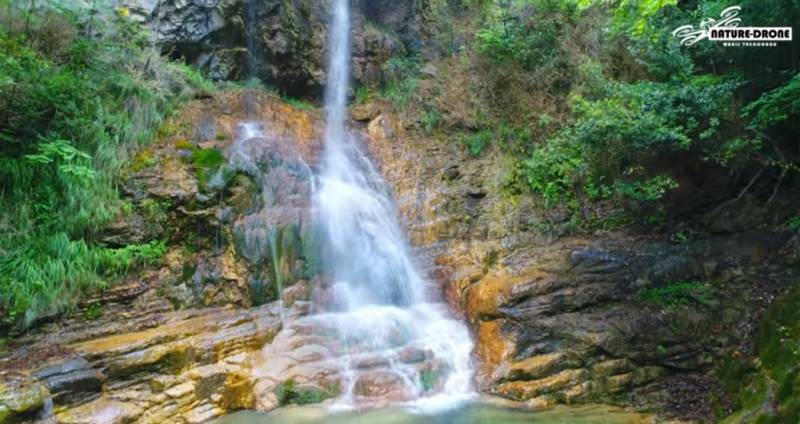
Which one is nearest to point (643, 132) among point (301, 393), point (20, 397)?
point (301, 393)

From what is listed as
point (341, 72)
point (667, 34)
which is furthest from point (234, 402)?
point (341, 72)

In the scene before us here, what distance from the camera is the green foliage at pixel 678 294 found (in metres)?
6.63

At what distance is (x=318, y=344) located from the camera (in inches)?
270

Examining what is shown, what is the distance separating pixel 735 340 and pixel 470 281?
144 inches

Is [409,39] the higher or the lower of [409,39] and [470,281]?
the higher

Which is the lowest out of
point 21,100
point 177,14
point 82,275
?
point 82,275

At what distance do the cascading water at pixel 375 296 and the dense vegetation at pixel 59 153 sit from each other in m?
2.94

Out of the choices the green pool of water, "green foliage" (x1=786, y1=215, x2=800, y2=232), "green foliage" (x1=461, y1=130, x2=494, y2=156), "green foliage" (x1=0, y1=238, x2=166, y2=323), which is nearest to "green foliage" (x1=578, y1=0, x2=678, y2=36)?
"green foliage" (x1=461, y1=130, x2=494, y2=156)

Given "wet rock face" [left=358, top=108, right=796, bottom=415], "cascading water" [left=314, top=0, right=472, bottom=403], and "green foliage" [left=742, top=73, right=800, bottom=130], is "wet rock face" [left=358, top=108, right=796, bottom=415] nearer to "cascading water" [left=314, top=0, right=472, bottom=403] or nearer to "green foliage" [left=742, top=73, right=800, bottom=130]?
"cascading water" [left=314, top=0, right=472, bottom=403]

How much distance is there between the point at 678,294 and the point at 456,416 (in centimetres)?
367

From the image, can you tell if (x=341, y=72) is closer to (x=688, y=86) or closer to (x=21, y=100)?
(x=21, y=100)

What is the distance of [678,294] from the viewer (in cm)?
675

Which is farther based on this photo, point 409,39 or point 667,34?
point 409,39

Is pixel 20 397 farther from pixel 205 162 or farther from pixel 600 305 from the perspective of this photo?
pixel 600 305
